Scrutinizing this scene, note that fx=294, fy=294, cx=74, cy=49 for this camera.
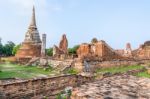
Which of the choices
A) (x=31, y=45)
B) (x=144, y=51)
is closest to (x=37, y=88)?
(x=144, y=51)

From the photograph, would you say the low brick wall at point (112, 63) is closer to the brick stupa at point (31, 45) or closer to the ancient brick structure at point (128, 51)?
the ancient brick structure at point (128, 51)

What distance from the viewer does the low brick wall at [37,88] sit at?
10.9 m

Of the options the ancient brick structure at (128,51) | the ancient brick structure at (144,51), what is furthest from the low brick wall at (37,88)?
the ancient brick structure at (144,51)

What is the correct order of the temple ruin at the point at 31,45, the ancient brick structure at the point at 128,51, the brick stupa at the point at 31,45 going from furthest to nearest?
the brick stupa at the point at 31,45, the temple ruin at the point at 31,45, the ancient brick structure at the point at 128,51

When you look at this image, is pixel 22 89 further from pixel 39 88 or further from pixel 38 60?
pixel 38 60

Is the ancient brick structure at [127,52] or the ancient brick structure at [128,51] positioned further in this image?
the ancient brick structure at [128,51]

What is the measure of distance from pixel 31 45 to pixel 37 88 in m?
26.7

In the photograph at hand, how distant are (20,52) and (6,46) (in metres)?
31.8

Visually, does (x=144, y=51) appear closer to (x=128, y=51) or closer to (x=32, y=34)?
(x=128, y=51)

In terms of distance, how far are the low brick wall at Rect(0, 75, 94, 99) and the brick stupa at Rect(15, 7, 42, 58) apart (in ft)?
76.4

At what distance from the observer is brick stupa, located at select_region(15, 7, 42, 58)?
1478 inches

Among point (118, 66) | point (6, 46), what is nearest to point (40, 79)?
point (118, 66)

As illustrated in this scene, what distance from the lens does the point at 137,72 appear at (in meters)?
18.2

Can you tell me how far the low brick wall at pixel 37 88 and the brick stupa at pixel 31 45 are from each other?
23.3m
